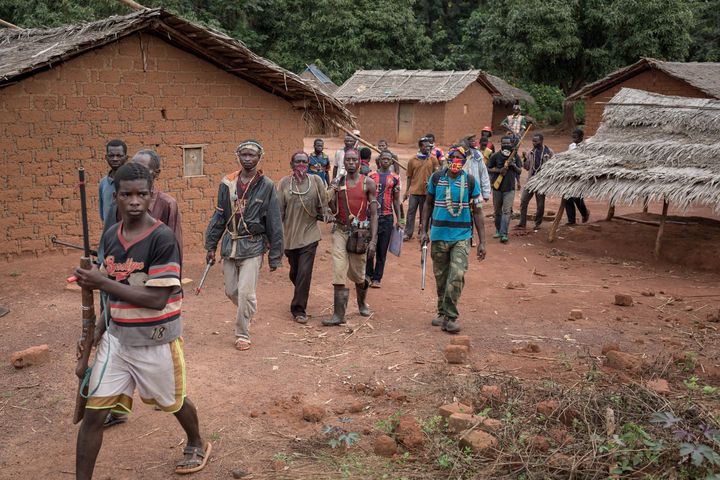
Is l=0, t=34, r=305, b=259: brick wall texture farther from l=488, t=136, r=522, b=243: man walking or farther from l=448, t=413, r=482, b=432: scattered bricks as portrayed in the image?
l=448, t=413, r=482, b=432: scattered bricks

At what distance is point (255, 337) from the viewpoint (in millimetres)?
6840

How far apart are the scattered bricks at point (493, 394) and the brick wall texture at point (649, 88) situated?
1630cm

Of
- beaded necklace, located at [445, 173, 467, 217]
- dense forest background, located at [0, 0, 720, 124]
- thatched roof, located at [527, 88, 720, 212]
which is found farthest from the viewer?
dense forest background, located at [0, 0, 720, 124]

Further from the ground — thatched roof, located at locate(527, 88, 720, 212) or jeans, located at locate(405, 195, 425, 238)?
thatched roof, located at locate(527, 88, 720, 212)

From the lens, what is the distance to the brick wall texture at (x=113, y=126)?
8.73m

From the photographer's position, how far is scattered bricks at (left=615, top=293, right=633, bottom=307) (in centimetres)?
826

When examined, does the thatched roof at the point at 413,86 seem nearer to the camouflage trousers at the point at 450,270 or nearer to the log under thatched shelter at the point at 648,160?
the log under thatched shelter at the point at 648,160

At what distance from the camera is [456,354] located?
6012 mm

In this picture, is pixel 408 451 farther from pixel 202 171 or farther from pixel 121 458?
pixel 202 171

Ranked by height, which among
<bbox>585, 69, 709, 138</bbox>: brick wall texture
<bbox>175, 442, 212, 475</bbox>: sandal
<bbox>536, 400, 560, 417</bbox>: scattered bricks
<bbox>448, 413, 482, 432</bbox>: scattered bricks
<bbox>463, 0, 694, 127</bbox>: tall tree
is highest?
<bbox>463, 0, 694, 127</bbox>: tall tree

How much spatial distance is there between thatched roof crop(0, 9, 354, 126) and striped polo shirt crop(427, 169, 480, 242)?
3493 mm

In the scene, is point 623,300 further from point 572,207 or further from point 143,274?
point 143,274

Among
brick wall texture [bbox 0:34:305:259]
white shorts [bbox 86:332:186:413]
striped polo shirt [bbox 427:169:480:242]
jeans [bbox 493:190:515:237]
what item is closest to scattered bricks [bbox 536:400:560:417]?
white shorts [bbox 86:332:186:413]

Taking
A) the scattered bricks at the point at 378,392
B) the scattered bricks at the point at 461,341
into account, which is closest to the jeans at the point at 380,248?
the scattered bricks at the point at 461,341
